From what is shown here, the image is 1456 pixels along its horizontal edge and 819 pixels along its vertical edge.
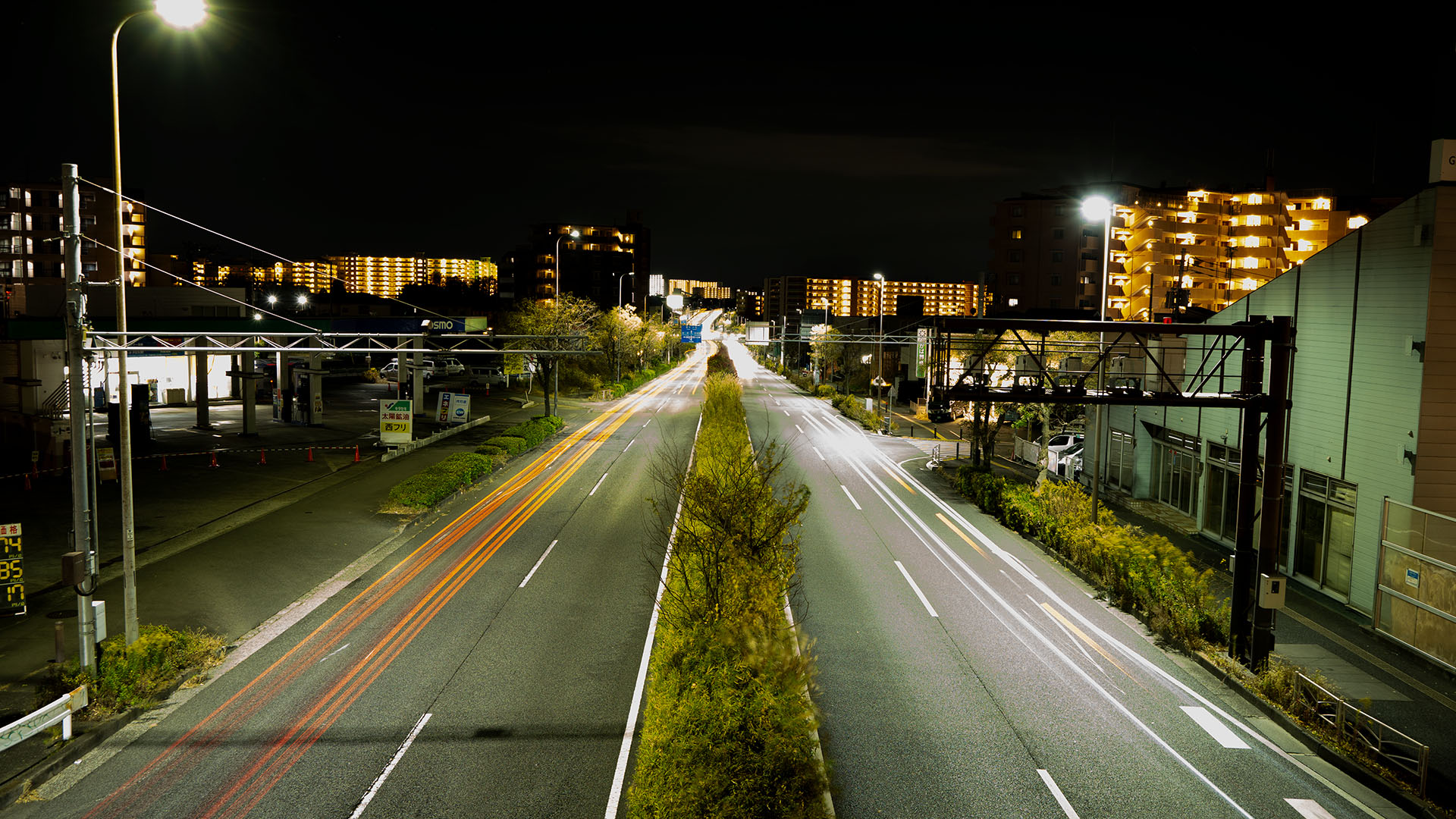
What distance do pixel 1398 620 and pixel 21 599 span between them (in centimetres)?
2615

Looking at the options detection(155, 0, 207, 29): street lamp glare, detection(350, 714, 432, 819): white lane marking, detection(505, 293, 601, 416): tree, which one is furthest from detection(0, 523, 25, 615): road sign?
detection(505, 293, 601, 416): tree

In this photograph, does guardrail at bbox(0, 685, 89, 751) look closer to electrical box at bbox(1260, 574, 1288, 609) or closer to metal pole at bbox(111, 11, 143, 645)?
metal pole at bbox(111, 11, 143, 645)

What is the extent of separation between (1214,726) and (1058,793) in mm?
3799

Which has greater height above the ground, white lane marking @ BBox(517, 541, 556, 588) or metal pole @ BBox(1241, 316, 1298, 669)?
metal pole @ BBox(1241, 316, 1298, 669)

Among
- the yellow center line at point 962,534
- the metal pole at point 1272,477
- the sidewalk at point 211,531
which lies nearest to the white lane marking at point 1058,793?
the metal pole at point 1272,477

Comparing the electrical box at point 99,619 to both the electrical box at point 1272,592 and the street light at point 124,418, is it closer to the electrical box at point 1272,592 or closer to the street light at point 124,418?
the street light at point 124,418

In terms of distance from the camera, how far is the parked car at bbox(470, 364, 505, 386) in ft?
236

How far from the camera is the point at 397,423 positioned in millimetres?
35406

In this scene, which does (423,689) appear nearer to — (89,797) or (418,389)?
(89,797)

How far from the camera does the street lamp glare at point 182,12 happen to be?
10797 mm

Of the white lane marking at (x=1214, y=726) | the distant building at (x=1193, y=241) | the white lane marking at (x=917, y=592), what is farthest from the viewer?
the distant building at (x=1193, y=241)

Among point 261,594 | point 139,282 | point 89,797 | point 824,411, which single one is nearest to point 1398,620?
point 89,797

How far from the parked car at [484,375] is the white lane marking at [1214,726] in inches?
2577

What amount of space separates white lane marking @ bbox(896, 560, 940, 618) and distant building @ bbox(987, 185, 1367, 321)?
50.1 metres
